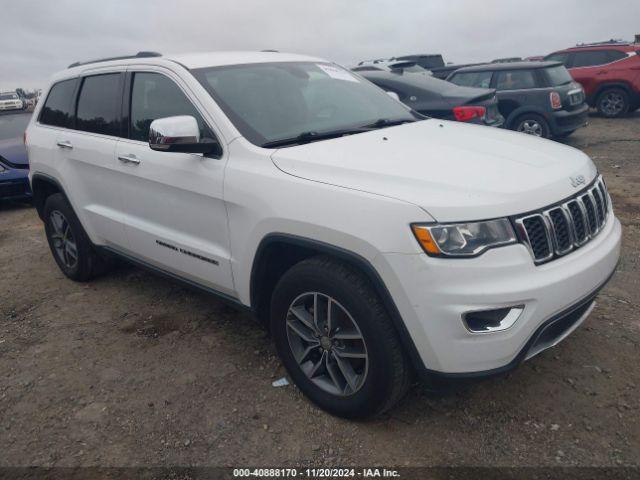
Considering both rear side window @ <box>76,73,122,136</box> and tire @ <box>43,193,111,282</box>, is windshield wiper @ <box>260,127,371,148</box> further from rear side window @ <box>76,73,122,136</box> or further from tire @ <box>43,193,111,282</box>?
tire @ <box>43,193,111,282</box>

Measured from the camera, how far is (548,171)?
2.52m

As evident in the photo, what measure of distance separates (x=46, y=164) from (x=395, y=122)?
294 centimetres

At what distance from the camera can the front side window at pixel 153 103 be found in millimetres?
3192

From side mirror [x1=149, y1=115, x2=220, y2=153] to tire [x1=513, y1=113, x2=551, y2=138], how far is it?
7938mm

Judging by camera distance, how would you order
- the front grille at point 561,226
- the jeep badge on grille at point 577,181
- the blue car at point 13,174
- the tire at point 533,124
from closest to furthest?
the front grille at point 561,226, the jeep badge on grille at point 577,181, the blue car at point 13,174, the tire at point 533,124

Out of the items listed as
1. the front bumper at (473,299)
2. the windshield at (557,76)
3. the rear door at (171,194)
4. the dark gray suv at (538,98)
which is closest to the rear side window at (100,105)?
the rear door at (171,194)

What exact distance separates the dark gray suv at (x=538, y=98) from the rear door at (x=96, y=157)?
7571 millimetres

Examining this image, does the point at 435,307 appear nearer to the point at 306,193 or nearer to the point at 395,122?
the point at 306,193

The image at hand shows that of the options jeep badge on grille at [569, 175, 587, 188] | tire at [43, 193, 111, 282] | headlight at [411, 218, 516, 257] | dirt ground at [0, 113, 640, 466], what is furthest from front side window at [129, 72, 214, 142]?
jeep badge on grille at [569, 175, 587, 188]

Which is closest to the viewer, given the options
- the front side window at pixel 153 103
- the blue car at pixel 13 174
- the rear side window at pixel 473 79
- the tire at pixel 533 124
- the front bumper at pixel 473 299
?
the front bumper at pixel 473 299

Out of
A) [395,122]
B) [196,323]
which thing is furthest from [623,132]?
[196,323]

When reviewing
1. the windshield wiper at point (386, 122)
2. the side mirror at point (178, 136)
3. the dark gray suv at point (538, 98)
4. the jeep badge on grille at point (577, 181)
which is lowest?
the dark gray suv at point (538, 98)

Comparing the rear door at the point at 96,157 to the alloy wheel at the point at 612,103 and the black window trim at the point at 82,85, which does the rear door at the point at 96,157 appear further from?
the alloy wheel at the point at 612,103

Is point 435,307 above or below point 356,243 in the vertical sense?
below
